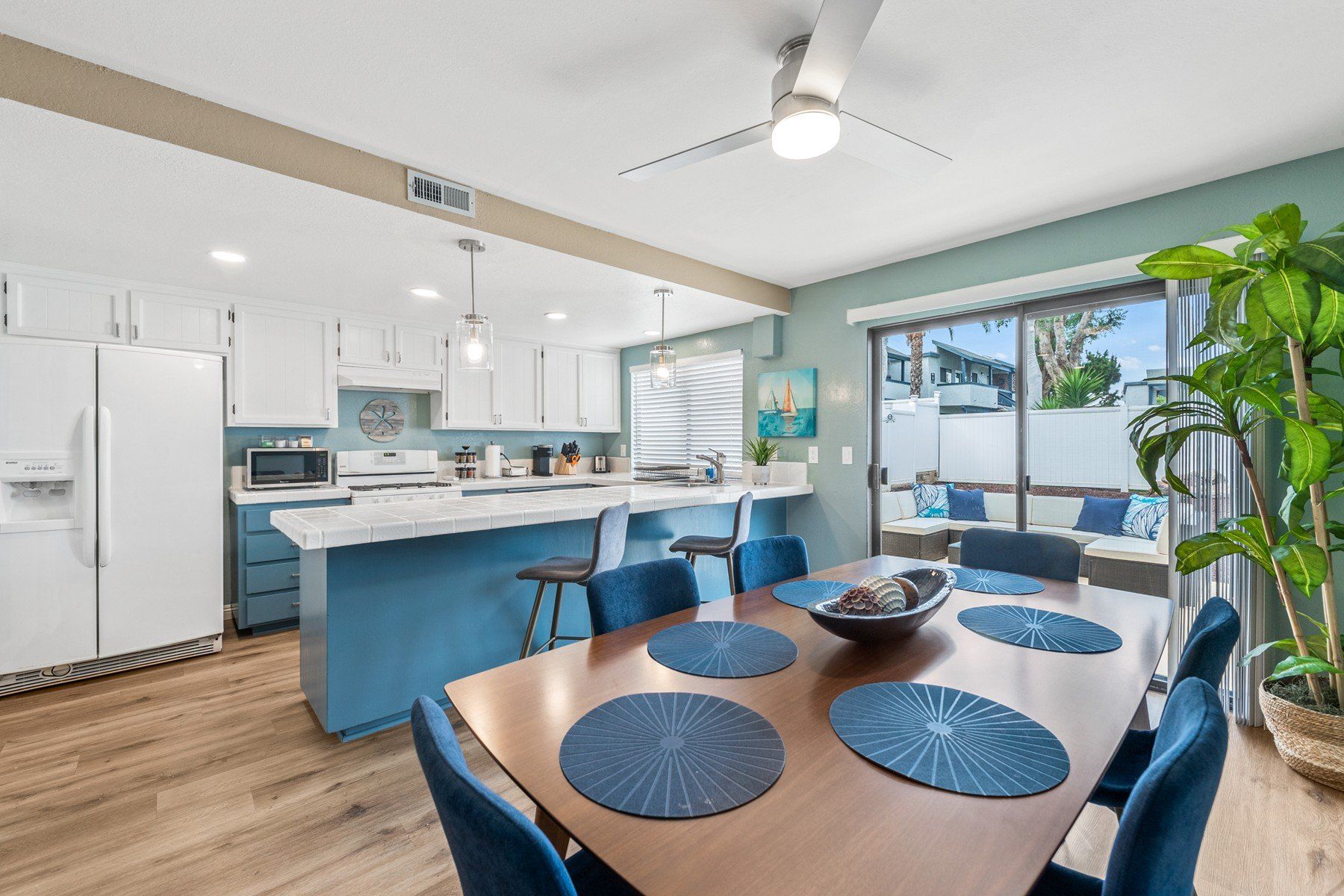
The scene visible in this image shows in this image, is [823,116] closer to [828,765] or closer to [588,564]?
[828,765]

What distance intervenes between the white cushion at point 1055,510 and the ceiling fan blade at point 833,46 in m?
2.55

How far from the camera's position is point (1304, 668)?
73.9 inches

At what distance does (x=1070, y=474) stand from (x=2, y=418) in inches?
210

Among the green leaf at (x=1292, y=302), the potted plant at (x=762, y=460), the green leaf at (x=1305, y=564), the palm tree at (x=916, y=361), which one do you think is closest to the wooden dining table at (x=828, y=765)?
the green leaf at (x=1305, y=564)

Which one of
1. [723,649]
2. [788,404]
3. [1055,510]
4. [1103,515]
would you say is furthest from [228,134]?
[1103,515]

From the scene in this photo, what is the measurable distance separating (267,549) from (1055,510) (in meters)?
4.69

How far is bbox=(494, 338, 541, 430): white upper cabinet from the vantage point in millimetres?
5094

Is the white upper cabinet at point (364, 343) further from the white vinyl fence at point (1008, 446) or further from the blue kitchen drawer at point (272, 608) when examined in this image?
the white vinyl fence at point (1008, 446)

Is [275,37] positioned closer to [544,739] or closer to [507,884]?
[544,739]

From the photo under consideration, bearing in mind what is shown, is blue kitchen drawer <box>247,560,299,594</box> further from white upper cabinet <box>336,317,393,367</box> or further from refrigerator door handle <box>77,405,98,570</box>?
white upper cabinet <box>336,317,393,367</box>

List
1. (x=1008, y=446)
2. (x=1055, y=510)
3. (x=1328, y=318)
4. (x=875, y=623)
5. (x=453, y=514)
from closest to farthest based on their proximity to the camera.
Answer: (x=875, y=623) → (x=1328, y=318) → (x=453, y=514) → (x=1055, y=510) → (x=1008, y=446)

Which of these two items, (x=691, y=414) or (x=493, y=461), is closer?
(x=493, y=461)

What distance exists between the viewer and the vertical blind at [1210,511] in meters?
2.46

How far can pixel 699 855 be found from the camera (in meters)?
0.70
